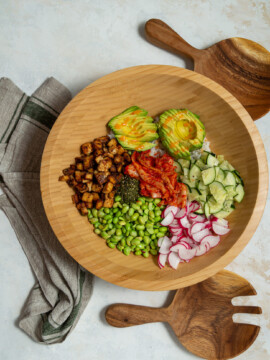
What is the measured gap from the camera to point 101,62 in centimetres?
297

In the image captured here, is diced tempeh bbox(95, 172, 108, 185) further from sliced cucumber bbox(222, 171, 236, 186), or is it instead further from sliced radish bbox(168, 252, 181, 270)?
sliced cucumber bbox(222, 171, 236, 186)

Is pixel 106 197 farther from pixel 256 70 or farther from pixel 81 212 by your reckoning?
pixel 256 70

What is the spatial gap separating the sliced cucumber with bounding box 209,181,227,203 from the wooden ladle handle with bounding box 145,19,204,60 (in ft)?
3.78

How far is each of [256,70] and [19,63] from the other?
6.71 feet

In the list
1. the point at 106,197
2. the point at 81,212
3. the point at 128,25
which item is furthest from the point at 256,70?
the point at 81,212

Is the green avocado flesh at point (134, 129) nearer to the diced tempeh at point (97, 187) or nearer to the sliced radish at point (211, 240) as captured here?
the diced tempeh at point (97, 187)

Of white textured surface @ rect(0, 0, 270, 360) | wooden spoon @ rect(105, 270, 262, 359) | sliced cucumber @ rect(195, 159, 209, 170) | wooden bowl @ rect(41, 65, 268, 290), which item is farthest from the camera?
white textured surface @ rect(0, 0, 270, 360)

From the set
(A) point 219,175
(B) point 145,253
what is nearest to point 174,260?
(B) point 145,253

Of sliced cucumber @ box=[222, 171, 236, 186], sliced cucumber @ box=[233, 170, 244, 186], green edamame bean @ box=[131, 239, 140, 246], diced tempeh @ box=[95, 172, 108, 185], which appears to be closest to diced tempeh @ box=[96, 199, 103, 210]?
diced tempeh @ box=[95, 172, 108, 185]

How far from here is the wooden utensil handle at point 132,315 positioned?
278cm

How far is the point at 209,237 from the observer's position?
2.43 m

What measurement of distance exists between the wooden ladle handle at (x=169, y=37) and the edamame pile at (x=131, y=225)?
4.30 feet

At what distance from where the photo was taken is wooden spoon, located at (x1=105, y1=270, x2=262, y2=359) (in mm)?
2740

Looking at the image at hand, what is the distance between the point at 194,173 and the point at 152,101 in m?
0.66
